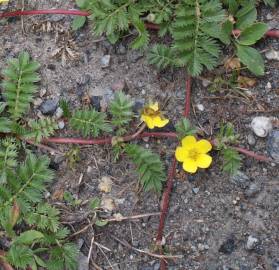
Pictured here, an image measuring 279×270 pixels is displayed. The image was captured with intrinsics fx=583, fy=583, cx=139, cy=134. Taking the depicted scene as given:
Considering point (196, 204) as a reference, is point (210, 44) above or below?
above

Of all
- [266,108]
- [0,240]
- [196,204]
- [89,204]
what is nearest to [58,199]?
[89,204]

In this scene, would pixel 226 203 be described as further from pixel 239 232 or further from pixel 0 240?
pixel 0 240

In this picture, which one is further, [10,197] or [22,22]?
[22,22]

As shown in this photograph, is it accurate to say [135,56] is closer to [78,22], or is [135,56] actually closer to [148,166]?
[78,22]

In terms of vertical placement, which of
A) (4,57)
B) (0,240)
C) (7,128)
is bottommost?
(0,240)

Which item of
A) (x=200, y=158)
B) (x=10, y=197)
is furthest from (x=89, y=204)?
(x=200, y=158)

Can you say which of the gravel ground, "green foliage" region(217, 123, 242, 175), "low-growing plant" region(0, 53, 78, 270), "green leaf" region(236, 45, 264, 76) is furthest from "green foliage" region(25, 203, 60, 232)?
"green leaf" region(236, 45, 264, 76)

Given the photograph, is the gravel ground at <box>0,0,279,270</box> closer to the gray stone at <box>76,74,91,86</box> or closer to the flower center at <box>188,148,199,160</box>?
the gray stone at <box>76,74,91,86</box>

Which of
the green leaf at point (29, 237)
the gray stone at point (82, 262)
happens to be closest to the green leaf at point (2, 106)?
the green leaf at point (29, 237)
